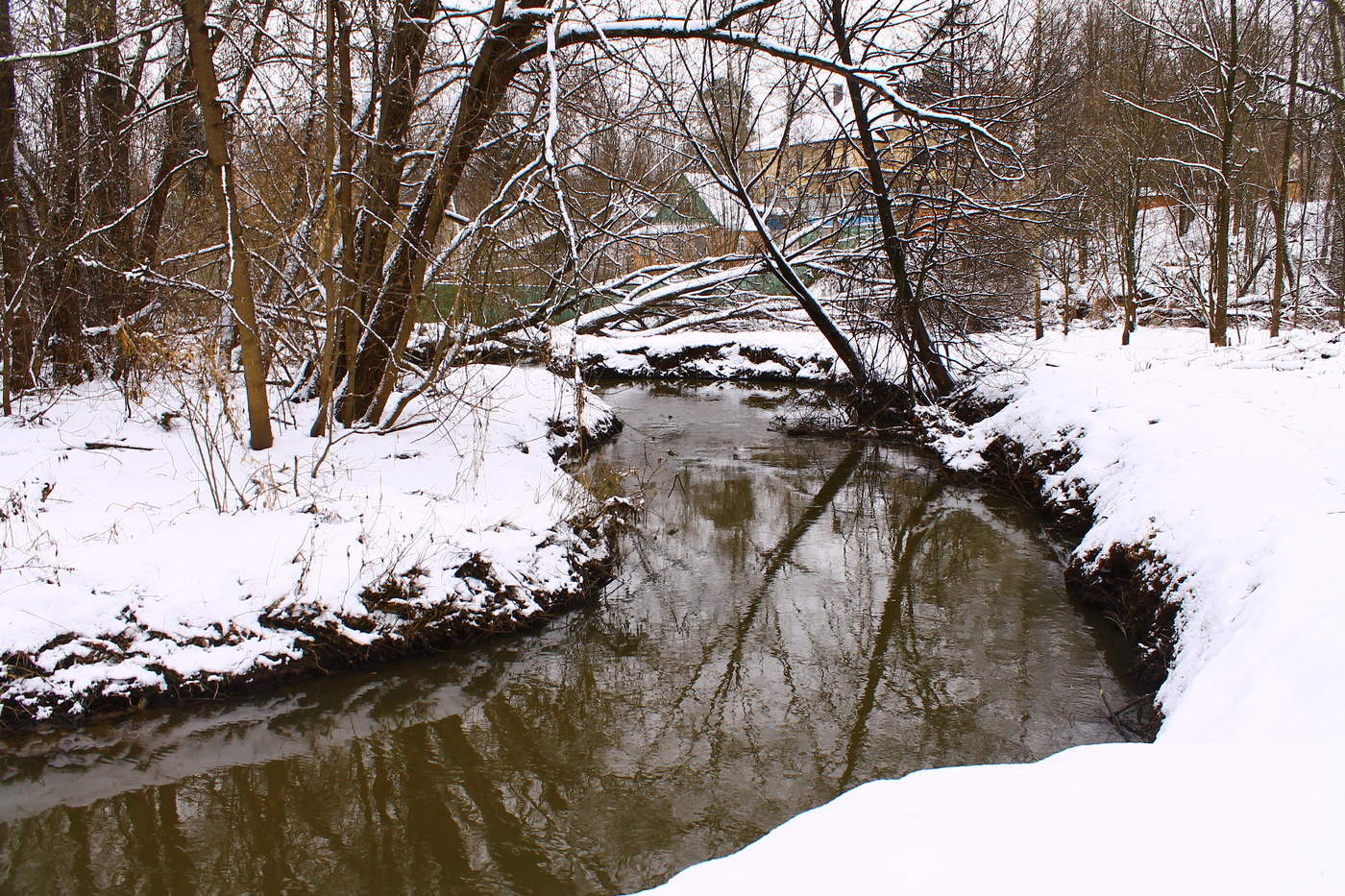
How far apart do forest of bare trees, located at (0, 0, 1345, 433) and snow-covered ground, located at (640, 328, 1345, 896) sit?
149 inches

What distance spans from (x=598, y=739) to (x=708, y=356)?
54.2ft

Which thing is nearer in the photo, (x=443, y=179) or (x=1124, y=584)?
(x=1124, y=584)

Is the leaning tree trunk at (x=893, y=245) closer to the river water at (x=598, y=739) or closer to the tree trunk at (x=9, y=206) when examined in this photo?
the river water at (x=598, y=739)

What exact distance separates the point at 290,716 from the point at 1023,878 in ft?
14.4

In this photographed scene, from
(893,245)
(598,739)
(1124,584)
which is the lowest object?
(598,739)

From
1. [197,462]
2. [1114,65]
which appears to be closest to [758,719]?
[197,462]

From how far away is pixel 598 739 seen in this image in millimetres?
4762

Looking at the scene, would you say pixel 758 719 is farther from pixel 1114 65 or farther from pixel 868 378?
pixel 1114 65

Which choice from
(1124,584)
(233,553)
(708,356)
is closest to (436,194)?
(233,553)

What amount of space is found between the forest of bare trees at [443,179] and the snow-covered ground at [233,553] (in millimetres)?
920

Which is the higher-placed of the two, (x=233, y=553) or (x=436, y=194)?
(x=436, y=194)

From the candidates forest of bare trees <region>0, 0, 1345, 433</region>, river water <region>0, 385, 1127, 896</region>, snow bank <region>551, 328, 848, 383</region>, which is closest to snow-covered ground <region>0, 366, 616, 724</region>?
river water <region>0, 385, 1127, 896</region>

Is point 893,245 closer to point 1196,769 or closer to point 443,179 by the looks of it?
point 443,179

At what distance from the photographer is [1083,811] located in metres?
2.32
